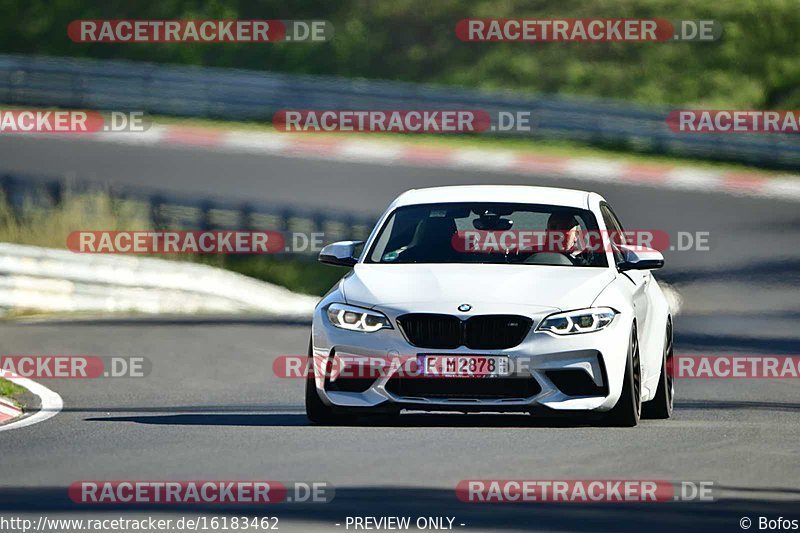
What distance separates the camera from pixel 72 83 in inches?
1451

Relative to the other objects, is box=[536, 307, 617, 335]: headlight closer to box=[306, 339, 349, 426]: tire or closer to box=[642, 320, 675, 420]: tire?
box=[306, 339, 349, 426]: tire

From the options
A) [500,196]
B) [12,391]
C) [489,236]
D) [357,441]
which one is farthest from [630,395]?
[12,391]

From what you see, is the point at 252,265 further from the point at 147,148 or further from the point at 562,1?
the point at 562,1

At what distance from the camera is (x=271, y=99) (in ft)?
120

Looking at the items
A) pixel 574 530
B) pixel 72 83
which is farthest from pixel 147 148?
pixel 574 530

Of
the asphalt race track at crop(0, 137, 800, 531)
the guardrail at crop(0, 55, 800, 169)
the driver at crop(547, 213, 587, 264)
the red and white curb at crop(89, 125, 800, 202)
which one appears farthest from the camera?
the guardrail at crop(0, 55, 800, 169)

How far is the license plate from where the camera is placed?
10586 millimetres

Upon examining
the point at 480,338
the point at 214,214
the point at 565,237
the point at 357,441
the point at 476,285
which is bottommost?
the point at 357,441

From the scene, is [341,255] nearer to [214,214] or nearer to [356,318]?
[356,318]

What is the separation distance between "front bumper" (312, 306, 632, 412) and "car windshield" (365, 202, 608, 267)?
0.99 meters

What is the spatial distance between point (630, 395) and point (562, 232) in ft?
4.39

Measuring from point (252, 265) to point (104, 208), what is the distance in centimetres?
222

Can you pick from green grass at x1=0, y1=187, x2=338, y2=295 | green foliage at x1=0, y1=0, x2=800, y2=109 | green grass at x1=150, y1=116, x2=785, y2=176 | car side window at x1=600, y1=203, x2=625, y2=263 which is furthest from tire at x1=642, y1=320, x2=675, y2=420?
green foliage at x1=0, y1=0, x2=800, y2=109

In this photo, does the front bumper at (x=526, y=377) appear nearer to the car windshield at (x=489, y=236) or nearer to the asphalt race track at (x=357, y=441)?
the asphalt race track at (x=357, y=441)
